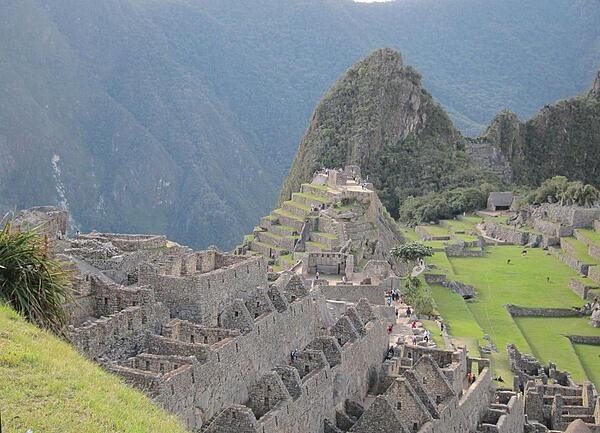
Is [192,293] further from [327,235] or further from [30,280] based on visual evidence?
[327,235]

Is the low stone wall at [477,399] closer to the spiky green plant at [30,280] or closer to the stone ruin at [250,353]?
the stone ruin at [250,353]

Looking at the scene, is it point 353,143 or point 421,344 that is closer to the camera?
point 421,344

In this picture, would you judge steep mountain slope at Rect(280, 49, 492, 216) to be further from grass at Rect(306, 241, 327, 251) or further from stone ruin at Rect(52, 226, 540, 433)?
stone ruin at Rect(52, 226, 540, 433)

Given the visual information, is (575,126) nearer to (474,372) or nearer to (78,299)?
(474,372)

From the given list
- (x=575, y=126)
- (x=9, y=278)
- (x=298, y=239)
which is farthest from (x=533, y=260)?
(x=575, y=126)

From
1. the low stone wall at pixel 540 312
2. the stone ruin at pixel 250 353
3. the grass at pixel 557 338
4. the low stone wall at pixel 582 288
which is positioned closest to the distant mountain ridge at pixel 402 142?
the low stone wall at pixel 582 288

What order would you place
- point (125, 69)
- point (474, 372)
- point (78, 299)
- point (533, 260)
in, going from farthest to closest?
1. point (125, 69)
2. point (533, 260)
3. point (474, 372)
4. point (78, 299)
